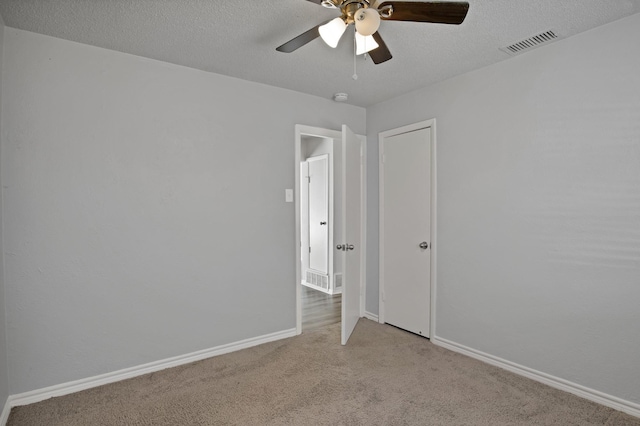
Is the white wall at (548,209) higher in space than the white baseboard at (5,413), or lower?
higher

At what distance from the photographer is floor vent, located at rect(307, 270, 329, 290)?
514 cm

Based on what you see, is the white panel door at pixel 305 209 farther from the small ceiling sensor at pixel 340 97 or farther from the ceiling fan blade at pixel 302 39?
the ceiling fan blade at pixel 302 39

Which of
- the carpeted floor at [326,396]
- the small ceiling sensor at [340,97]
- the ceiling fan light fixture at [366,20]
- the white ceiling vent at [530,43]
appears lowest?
the carpeted floor at [326,396]

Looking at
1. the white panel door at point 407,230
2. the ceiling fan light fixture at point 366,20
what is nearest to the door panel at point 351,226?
the white panel door at point 407,230

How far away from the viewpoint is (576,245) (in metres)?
2.36

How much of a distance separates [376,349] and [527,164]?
193cm

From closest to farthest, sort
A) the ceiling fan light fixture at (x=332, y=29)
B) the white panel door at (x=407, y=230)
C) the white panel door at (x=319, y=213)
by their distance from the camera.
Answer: the ceiling fan light fixture at (x=332, y=29) < the white panel door at (x=407, y=230) < the white panel door at (x=319, y=213)

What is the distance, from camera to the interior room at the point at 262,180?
217 cm

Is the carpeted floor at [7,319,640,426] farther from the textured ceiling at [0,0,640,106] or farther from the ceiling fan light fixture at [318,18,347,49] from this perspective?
the textured ceiling at [0,0,640,106]

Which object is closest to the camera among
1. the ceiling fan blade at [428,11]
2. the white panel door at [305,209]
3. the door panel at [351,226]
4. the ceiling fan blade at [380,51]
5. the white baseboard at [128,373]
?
the ceiling fan blade at [428,11]

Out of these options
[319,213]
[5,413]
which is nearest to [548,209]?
[319,213]

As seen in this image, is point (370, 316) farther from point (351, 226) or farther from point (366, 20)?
point (366, 20)

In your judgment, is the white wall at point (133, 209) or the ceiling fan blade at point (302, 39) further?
the white wall at point (133, 209)

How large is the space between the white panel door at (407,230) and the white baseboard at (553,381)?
41 centimetres
